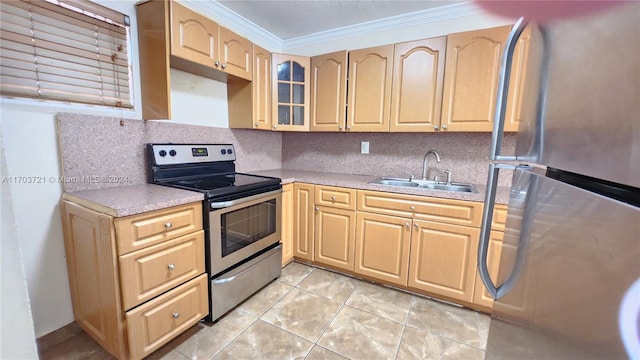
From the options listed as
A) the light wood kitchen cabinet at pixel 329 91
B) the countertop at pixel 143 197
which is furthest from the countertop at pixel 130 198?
the light wood kitchen cabinet at pixel 329 91

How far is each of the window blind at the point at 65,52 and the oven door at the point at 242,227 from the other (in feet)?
3.15

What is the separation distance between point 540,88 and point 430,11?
7.14 ft

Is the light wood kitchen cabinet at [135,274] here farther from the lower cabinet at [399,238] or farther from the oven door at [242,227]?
the lower cabinet at [399,238]

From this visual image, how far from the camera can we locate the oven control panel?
6.16 feet

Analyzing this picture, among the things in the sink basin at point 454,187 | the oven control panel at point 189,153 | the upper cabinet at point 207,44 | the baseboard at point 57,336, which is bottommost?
the baseboard at point 57,336

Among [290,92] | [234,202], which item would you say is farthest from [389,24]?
[234,202]

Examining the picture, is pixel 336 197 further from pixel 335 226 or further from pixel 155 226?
pixel 155 226

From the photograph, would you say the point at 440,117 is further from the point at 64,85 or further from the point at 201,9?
the point at 64,85

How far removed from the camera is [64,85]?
58.4 inches

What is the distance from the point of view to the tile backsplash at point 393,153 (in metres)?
2.27

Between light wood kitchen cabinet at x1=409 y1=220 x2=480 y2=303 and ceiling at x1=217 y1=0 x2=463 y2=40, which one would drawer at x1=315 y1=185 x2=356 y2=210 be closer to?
light wood kitchen cabinet at x1=409 y1=220 x2=480 y2=303

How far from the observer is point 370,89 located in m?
2.34

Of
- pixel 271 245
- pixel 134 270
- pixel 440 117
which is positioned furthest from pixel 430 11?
pixel 134 270

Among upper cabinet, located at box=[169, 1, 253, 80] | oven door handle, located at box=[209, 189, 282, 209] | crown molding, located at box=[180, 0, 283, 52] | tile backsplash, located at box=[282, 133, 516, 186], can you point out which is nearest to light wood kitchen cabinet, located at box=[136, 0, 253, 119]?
upper cabinet, located at box=[169, 1, 253, 80]
